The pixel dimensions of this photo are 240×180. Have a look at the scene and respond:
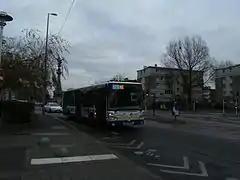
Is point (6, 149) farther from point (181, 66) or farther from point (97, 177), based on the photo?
point (181, 66)

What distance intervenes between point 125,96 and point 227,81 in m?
101

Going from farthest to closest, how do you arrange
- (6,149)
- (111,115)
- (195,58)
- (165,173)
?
(195,58) < (111,115) < (6,149) < (165,173)

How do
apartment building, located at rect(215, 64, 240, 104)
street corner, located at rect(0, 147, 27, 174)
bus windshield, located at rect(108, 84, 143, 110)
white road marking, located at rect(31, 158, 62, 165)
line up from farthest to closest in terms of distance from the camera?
apartment building, located at rect(215, 64, 240, 104) → bus windshield, located at rect(108, 84, 143, 110) → white road marking, located at rect(31, 158, 62, 165) → street corner, located at rect(0, 147, 27, 174)

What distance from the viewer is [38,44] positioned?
2700 cm

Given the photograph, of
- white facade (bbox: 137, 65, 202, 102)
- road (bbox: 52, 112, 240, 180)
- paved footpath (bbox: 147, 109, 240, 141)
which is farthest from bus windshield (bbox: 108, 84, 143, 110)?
white facade (bbox: 137, 65, 202, 102)

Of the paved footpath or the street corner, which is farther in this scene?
the paved footpath

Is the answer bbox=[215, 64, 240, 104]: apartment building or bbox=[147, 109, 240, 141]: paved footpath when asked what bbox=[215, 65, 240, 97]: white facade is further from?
bbox=[147, 109, 240, 141]: paved footpath

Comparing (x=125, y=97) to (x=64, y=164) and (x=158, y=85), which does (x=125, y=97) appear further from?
(x=158, y=85)

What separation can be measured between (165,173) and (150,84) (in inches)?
4621

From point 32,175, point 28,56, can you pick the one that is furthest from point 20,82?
point 32,175

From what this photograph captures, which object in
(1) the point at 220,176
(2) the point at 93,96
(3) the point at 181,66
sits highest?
(3) the point at 181,66

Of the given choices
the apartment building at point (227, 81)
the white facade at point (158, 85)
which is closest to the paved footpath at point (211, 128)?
the apartment building at point (227, 81)

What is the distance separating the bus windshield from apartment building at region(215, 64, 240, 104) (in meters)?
85.9

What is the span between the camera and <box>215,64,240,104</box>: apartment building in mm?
107562
